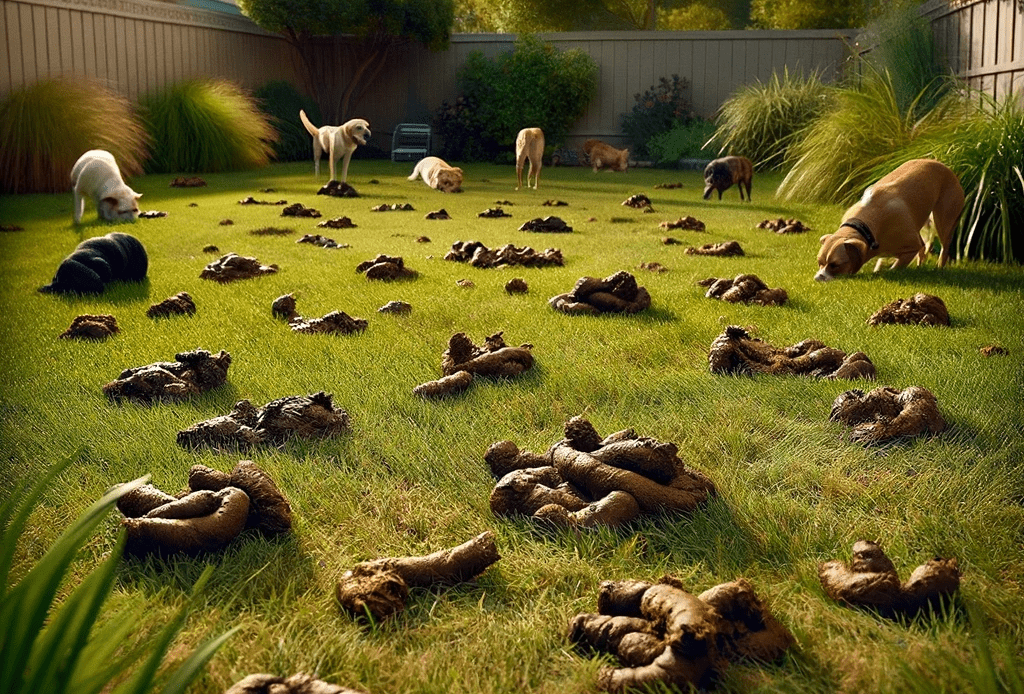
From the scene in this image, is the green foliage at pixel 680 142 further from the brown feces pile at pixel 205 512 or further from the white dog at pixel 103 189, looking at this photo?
the brown feces pile at pixel 205 512

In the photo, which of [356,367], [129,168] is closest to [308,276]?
[356,367]

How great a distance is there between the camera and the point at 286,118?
17.0m

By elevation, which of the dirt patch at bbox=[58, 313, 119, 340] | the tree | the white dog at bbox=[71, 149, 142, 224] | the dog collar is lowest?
the dirt patch at bbox=[58, 313, 119, 340]

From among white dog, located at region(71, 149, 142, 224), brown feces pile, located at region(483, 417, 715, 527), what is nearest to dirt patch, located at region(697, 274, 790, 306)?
brown feces pile, located at region(483, 417, 715, 527)

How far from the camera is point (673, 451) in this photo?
2.24 m

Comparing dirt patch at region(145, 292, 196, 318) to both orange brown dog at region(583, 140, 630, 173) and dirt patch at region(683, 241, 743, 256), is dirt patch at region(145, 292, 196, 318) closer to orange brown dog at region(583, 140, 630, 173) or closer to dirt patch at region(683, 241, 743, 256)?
dirt patch at region(683, 241, 743, 256)

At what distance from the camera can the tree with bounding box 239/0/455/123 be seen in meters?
16.6

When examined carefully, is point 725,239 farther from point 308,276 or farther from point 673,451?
point 673,451

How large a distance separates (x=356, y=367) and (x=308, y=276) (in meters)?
2.15

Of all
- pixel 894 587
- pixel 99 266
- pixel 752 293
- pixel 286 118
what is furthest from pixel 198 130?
pixel 894 587

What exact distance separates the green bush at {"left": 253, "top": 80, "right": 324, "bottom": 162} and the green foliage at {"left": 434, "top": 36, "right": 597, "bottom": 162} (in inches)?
113

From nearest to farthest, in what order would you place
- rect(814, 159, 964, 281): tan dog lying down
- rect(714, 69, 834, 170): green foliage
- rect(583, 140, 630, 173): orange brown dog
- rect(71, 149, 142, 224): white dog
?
rect(814, 159, 964, 281): tan dog lying down, rect(71, 149, 142, 224): white dog, rect(714, 69, 834, 170): green foliage, rect(583, 140, 630, 173): orange brown dog

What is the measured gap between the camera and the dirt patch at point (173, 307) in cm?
438

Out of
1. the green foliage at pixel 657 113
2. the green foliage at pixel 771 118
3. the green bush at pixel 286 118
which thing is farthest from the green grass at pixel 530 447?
the green foliage at pixel 657 113
